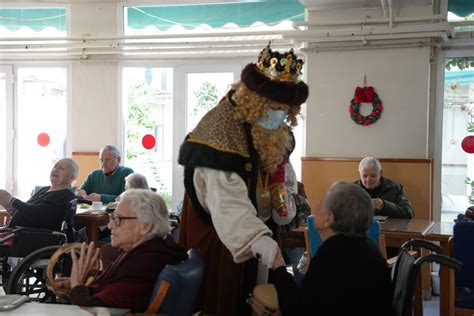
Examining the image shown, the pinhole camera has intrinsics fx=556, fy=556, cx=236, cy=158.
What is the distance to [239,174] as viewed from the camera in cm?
191

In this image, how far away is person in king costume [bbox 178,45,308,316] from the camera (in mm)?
1829

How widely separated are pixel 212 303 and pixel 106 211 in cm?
244

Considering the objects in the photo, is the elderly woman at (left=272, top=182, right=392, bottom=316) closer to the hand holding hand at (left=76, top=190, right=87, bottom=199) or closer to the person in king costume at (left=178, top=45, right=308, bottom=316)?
the person in king costume at (left=178, top=45, right=308, bottom=316)

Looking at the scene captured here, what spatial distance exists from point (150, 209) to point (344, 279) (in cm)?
78

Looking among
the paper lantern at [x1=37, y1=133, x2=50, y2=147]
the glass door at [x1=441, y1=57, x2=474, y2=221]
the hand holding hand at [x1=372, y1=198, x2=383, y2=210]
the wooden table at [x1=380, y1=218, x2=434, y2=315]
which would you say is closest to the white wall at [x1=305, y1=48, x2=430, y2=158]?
the glass door at [x1=441, y1=57, x2=474, y2=221]

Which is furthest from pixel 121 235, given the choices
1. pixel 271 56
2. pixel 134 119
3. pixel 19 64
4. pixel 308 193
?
pixel 19 64

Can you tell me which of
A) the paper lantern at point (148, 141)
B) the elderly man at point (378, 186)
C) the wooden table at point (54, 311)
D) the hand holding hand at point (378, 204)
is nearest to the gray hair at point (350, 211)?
the wooden table at point (54, 311)

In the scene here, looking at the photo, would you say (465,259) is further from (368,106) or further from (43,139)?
(43,139)

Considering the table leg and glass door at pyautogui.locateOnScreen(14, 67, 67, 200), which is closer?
the table leg

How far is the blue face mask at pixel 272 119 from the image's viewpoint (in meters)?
1.98

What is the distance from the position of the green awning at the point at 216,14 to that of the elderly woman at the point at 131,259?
443 centimetres

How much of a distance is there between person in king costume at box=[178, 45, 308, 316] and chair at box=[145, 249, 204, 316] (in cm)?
16

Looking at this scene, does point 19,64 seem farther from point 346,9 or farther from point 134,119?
point 346,9

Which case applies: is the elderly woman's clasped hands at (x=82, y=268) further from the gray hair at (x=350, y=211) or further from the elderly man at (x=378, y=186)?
the elderly man at (x=378, y=186)
